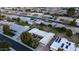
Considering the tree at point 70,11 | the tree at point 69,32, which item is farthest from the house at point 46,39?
the tree at point 70,11

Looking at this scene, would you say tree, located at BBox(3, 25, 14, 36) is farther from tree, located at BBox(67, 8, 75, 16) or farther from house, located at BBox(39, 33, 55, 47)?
tree, located at BBox(67, 8, 75, 16)

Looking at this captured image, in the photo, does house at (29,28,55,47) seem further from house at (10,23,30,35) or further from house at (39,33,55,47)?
house at (10,23,30,35)

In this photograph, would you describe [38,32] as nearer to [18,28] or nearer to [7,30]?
[18,28]

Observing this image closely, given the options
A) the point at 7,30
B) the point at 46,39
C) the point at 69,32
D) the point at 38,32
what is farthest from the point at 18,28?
the point at 69,32

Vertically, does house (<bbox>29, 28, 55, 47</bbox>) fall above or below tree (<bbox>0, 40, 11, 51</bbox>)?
above

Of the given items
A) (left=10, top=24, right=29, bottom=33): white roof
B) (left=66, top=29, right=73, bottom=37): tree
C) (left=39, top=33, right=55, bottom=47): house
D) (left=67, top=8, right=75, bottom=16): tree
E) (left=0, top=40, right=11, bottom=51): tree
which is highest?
(left=67, top=8, right=75, bottom=16): tree

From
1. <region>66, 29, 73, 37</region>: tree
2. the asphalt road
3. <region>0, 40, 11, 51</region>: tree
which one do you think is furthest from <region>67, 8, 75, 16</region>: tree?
<region>0, 40, 11, 51</region>: tree

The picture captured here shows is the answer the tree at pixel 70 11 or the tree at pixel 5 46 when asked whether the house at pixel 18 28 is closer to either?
the tree at pixel 5 46

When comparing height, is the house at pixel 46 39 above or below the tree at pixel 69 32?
below
